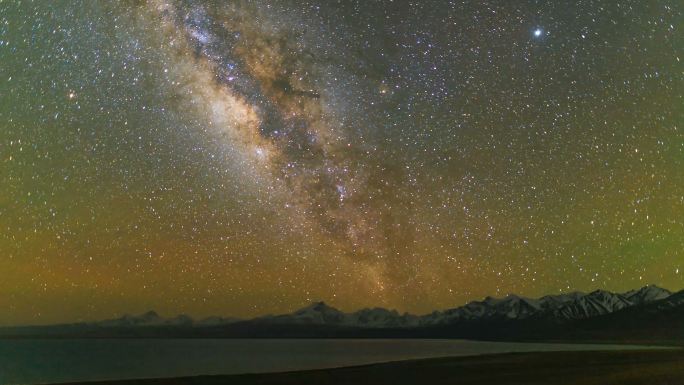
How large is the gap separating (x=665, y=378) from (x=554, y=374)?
5489mm

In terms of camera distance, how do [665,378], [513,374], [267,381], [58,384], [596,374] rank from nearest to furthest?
1. [665,378]
2. [596,374]
3. [513,374]
4. [267,381]
5. [58,384]

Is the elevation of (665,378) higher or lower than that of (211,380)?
higher

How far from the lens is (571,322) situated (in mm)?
182750

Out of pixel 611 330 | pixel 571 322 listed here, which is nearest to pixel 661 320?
pixel 611 330

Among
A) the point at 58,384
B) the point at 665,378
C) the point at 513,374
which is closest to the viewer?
the point at 665,378

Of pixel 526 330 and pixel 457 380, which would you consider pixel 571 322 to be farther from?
pixel 457 380

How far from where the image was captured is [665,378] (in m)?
23.0

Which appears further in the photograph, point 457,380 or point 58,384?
point 58,384

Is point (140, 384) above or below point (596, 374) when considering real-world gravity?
below

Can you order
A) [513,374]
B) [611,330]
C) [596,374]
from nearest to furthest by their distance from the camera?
[596,374], [513,374], [611,330]

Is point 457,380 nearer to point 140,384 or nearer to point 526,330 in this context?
point 140,384

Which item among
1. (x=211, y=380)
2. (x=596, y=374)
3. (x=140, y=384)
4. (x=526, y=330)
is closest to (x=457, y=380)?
(x=596, y=374)

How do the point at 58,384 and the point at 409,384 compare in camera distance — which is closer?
the point at 409,384

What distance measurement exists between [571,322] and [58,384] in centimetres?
18207
